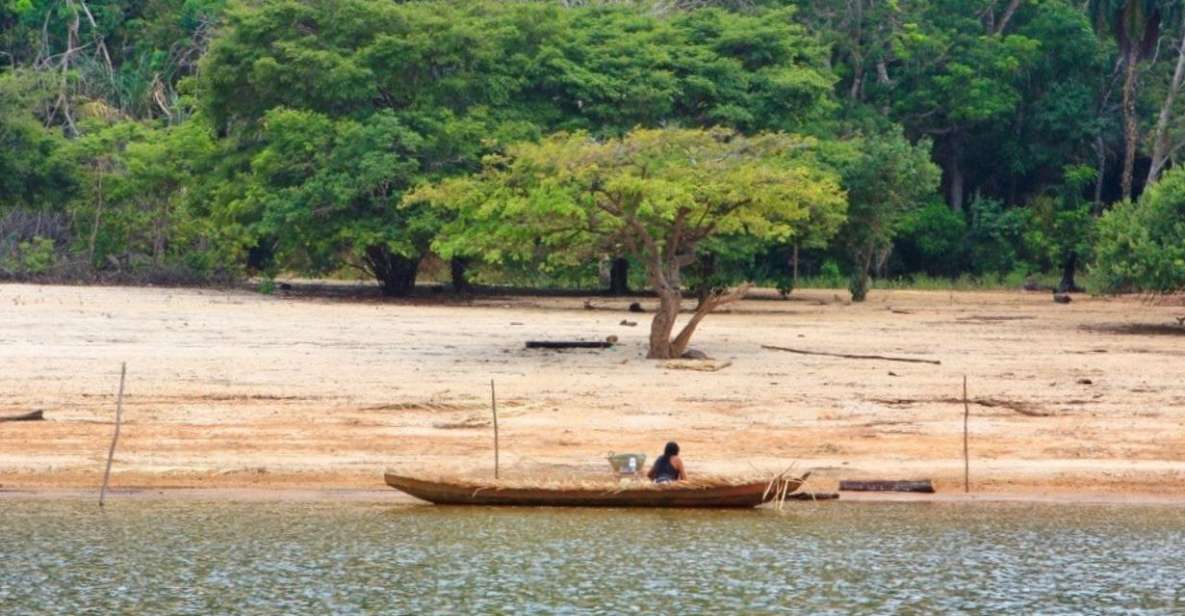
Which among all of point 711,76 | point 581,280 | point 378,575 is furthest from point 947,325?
point 378,575

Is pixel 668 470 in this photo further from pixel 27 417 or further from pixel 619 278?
pixel 619 278

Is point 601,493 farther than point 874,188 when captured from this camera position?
No

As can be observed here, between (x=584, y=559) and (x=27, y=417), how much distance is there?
861cm

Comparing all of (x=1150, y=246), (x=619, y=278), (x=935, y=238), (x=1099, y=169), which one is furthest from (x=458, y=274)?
(x=1099, y=169)

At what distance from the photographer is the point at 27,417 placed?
22.1 metres

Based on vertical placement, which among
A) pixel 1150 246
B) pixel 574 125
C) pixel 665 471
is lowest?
pixel 665 471

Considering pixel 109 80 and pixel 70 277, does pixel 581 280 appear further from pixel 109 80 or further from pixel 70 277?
pixel 109 80

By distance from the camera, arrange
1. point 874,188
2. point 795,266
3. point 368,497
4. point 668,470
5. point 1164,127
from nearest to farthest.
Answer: point 668,470 < point 368,497 < point 874,188 < point 795,266 < point 1164,127

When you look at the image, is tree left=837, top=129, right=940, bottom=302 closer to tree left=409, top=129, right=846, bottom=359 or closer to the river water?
tree left=409, top=129, right=846, bottom=359

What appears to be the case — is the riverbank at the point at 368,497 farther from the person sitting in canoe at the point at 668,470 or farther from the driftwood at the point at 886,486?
the person sitting in canoe at the point at 668,470

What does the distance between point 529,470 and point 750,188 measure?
9.90m

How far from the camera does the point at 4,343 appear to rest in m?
28.8

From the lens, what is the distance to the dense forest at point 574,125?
147ft

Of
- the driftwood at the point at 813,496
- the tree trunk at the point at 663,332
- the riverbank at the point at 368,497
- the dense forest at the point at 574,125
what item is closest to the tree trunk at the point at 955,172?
the dense forest at the point at 574,125
